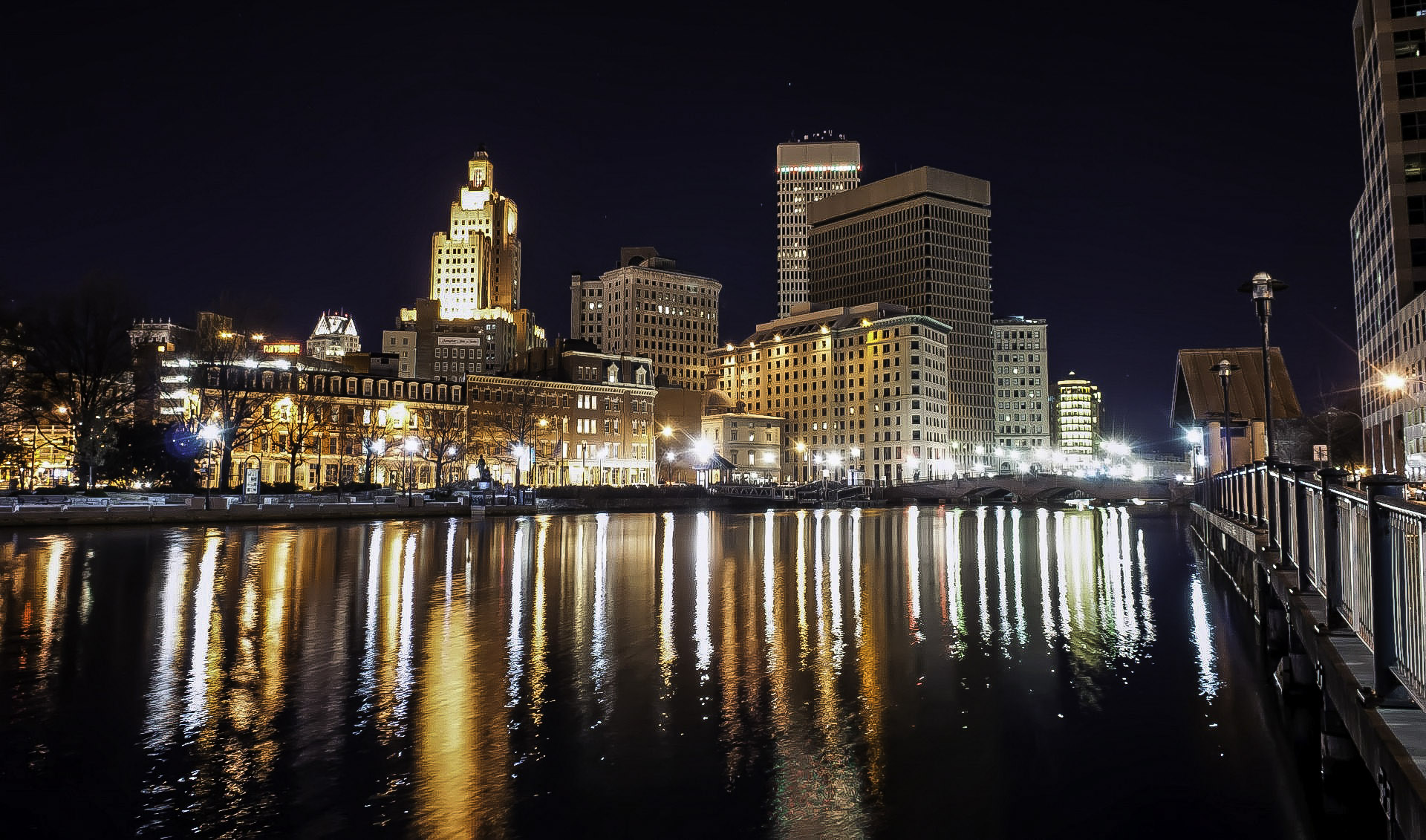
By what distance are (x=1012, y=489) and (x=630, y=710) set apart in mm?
135740

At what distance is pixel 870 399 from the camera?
609ft

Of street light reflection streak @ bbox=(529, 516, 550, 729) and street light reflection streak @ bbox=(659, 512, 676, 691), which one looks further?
street light reflection streak @ bbox=(659, 512, 676, 691)

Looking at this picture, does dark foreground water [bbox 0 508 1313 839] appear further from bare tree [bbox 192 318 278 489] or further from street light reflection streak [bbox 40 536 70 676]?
bare tree [bbox 192 318 278 489]

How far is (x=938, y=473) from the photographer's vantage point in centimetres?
18388

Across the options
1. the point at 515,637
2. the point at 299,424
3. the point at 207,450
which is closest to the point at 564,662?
the point at 515,637

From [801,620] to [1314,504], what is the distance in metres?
9.31

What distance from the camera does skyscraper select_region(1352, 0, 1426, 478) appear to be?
81.8 meters

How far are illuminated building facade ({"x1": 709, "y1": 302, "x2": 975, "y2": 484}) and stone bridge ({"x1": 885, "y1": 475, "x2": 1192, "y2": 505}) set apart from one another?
120 feet

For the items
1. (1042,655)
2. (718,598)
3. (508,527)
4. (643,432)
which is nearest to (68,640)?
(718,598)

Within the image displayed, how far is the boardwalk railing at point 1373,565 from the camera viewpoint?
21.7 feet

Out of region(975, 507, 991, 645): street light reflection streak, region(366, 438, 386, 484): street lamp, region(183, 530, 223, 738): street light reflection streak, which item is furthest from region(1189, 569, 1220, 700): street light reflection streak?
region(366, 438, 386, 484): street lamp

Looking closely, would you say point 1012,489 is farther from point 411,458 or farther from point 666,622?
point 666,622

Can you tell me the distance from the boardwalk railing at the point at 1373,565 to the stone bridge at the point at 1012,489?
126 meters

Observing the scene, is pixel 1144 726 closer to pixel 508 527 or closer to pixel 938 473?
pixel 508 527
